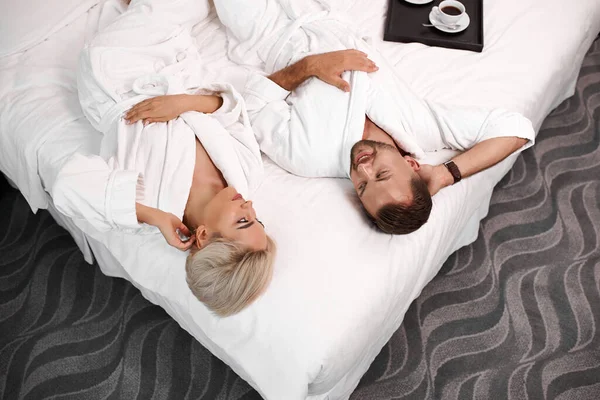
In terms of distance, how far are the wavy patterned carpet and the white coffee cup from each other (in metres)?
0.79

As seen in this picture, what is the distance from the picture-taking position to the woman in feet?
4.25

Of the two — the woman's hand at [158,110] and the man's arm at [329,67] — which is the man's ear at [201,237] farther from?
the man's arm at [329,67]

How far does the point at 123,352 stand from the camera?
1837 millimetres

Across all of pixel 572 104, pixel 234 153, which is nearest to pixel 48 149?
pixel 234 153

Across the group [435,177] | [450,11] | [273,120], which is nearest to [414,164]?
[435,177]

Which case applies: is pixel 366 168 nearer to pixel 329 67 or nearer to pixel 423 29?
pixel 329 67

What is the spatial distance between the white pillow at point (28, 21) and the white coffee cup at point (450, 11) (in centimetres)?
135

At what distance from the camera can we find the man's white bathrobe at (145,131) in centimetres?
133

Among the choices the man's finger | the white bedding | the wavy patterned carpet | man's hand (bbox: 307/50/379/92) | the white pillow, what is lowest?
the wavy patterned carpet

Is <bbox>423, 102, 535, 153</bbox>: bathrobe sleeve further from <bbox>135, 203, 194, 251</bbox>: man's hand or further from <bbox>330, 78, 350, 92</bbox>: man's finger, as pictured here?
<bbox>135, 203, 194, 251</bbox>: man's hand

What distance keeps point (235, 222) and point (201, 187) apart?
0.68 ft

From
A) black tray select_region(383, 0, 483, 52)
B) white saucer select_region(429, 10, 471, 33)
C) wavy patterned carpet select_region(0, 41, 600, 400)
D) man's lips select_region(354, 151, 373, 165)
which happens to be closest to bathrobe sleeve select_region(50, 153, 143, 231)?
man's lips select_region(354, 151, 373, 165)

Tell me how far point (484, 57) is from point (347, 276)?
1030 mm

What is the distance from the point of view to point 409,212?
135 centimetres
